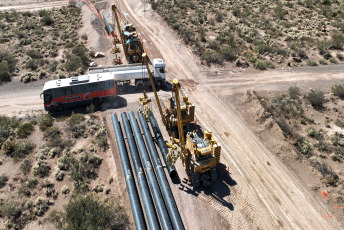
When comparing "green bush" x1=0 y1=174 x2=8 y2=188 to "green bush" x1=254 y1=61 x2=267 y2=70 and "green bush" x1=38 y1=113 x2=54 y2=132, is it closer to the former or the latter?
"green bush" x1=38 y1=113 x2=54 y2=132

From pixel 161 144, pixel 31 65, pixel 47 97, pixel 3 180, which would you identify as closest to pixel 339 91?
pixel 161 144

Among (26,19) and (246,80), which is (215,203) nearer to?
(246,80)

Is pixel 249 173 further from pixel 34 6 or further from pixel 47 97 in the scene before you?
pixel 34 6

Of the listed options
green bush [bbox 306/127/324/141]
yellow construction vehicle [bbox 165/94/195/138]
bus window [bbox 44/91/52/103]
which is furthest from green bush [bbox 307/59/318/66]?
bus window [bbox 44/91/52/103]

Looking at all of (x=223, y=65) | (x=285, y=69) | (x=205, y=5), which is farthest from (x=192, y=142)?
(x=205, y=5)

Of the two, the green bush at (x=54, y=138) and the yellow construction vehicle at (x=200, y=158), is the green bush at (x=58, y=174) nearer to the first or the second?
the green bush at (x=54, y=138)

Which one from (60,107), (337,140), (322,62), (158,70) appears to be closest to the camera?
(337,140)
